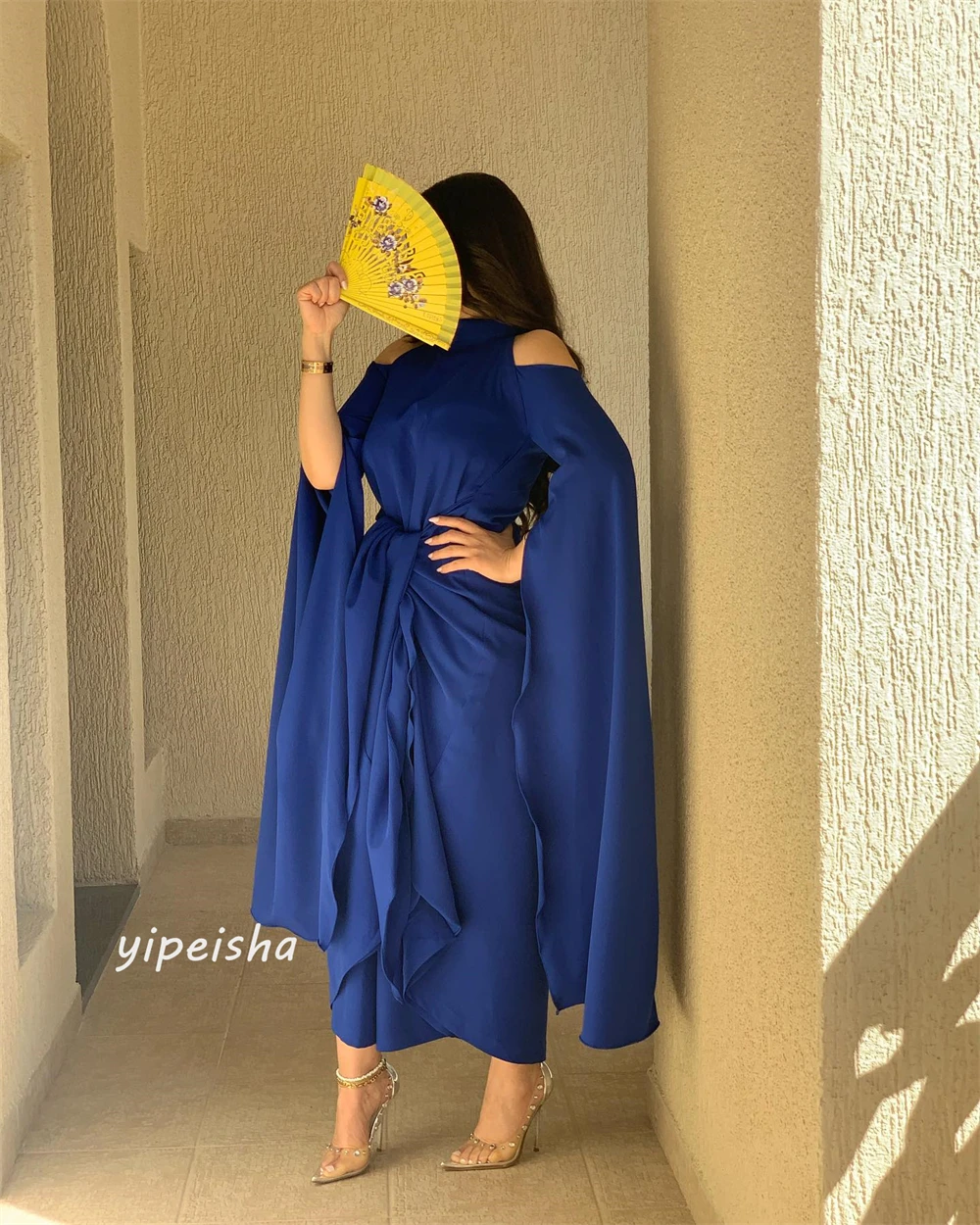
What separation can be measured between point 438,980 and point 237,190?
3.06 meters

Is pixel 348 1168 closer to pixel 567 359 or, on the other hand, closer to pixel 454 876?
pixel 454 876

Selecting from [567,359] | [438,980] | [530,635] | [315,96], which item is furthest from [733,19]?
[315,96]

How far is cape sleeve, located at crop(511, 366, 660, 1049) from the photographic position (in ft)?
7.37

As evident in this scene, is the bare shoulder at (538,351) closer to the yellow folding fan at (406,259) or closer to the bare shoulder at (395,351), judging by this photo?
the yellow folding fan at (406,259)

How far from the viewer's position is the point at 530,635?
7.62 ft

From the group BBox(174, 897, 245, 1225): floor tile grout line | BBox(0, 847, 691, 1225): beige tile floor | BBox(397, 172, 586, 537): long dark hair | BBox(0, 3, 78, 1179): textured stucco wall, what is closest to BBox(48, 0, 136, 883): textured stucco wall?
Result: BBox(0, 847, 691, 1225): beige tile floor

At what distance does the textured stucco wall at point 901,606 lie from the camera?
57.6 inches

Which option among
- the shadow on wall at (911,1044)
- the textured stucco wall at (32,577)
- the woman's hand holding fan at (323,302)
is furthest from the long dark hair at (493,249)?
the shadow on wall at (911,1044)

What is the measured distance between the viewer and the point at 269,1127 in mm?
2643

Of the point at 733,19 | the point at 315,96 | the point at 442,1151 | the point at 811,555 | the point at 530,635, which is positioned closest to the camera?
the point at 811,555

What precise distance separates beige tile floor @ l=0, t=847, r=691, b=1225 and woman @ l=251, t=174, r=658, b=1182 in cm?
9

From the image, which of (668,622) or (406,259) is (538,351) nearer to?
(406,259)

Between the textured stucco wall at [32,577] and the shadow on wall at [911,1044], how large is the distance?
1669 mm

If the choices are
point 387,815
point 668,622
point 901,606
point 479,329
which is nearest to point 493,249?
point 479,329
